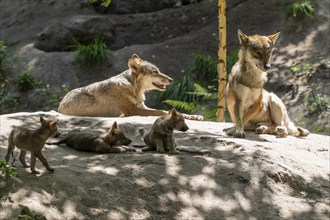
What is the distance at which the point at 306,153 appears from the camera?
8.95 metres

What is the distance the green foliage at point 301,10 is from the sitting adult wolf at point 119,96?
7.80 meters

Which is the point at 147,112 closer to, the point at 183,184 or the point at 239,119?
the point at 239,119

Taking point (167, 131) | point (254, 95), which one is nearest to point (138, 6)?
point (254, 95)

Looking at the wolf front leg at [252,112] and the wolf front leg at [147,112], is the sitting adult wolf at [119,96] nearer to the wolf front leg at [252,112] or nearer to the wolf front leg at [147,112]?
the wolf front leg at [147,112]

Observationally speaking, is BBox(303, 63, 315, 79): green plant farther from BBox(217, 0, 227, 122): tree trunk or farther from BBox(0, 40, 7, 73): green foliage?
BBox(0, 40, 7, 73): green foliage

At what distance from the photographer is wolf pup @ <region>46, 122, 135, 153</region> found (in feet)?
25.6

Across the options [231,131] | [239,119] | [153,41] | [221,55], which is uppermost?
[221,55]

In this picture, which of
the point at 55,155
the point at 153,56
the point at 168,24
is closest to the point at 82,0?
the point at 168,24

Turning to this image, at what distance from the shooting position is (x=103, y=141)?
7.86 meters

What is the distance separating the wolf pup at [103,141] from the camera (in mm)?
7809

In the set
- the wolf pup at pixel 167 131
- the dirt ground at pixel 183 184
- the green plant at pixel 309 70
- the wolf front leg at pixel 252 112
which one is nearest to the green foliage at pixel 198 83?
the green plant at pixel 309 70

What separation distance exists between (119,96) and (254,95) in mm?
2931

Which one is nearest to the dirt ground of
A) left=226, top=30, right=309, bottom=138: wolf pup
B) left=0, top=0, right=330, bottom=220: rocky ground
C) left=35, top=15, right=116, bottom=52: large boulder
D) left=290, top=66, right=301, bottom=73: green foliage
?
left=0, top=0, right=330, bottom=220: rocky ground

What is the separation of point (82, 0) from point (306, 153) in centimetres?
1484
